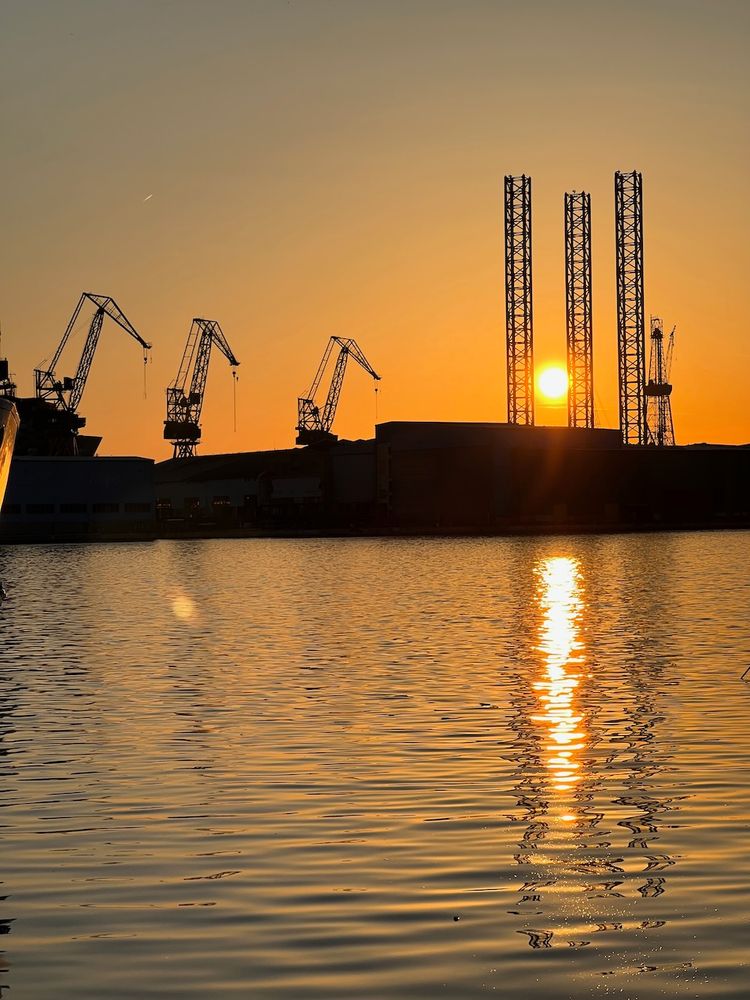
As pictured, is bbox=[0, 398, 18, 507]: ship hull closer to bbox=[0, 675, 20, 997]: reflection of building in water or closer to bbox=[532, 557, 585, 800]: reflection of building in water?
bbox=[0, 675, 20, 997]: reflection of building in water

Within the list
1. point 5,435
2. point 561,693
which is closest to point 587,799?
point 561,693

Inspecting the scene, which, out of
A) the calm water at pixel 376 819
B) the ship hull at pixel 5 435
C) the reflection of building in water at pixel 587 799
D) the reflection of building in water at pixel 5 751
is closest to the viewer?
the calm water at pixel 376 819

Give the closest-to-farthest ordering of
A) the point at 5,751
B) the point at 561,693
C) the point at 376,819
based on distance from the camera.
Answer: the point at 376,819
the point at 5,751
the point at 561,693

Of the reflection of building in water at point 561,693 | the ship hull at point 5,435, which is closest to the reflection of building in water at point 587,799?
the reflection of building in water at point 561,693

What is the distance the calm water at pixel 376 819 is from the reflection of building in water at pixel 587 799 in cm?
6

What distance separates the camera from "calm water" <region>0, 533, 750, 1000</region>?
46.2 ft

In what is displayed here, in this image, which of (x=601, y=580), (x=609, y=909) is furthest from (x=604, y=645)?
(x=601, y=580)

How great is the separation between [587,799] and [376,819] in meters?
3.31

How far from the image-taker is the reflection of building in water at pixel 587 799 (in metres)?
15.9

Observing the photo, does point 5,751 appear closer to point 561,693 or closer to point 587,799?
Answer: point 587,799

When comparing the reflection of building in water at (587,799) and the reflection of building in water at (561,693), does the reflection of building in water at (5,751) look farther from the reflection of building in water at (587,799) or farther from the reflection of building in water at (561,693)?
the reflection of building in water at (561,693)

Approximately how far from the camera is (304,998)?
13023 mm

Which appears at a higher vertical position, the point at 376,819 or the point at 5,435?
the point at 5,435

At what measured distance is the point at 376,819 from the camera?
69.7 ft
